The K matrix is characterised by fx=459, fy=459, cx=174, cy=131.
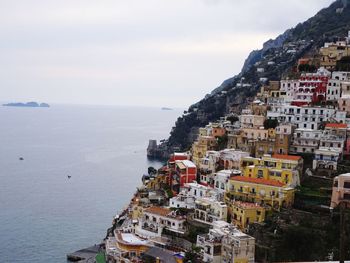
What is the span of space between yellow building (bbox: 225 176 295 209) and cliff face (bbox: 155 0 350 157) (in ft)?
105

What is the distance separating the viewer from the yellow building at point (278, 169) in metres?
27.6

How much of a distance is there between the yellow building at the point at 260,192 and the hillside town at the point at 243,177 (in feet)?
0.19

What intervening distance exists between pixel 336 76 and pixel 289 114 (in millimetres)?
6743

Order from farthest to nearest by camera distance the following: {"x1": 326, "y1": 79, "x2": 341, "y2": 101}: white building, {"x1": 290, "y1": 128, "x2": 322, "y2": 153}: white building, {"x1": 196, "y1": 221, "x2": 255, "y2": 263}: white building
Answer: {"x1": 326, "y1": 79, "x2": 341, "y2": 101}: white building < {"x1": 290, "y1": 128, "x2": 322, "y2": 153}: white building < {"x1": 196, "y1": 221, "x2": 255, "y2": 263}: white building

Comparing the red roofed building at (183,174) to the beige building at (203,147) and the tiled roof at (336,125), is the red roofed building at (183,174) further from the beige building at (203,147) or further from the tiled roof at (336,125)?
the tiled roof at (336,125)

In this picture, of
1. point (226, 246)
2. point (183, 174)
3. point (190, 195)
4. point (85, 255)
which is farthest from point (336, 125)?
point (85, 255)

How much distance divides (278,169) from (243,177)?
Result: 2222mm

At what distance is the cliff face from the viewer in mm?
62094

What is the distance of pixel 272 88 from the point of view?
4372 cm

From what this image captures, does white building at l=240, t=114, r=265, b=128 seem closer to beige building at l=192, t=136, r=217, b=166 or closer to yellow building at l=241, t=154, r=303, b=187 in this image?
beige building at l=192, t=136, r=217, b=166

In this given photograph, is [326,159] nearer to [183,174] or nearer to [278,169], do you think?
[278,169]

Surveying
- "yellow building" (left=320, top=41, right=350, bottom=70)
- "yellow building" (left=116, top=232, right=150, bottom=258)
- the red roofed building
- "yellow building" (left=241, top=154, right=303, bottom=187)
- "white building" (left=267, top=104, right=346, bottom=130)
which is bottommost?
"yellow building" (left=116, top=232, right=150, bottom=258)

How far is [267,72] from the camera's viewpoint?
6575cm

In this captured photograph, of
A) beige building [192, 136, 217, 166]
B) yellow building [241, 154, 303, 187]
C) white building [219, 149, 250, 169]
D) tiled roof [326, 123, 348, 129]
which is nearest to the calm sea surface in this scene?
beige building [192, 136, 217, 166]
